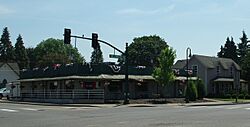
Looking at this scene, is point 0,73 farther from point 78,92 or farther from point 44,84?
point 78,92

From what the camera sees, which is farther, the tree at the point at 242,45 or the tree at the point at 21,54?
the tree at the point at 21,54

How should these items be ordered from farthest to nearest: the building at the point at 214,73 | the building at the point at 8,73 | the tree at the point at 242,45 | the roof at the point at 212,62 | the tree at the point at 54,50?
1. the tree at the point at 54,50
2. the tree at the point at 242,45
3. the building at the point at 8,73
4. the roof at the point at 212,62
5. the building at the point at 214,73

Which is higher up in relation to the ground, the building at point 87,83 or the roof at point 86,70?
the roof at point 86,70

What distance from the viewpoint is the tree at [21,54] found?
122m

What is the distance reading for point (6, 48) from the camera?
12781 centimetres

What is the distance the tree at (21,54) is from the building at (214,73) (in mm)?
62911

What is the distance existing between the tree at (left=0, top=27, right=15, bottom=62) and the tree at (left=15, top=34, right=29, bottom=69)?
148cm

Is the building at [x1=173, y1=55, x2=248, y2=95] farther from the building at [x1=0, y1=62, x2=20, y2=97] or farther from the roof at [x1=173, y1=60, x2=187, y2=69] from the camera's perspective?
the building at [x1=0, y1=62, x2=20, y2=97]

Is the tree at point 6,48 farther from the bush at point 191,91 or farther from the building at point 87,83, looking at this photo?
the bush at point 191,91

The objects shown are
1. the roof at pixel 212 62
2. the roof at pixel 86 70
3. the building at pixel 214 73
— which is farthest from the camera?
the roof at pixel 212 62

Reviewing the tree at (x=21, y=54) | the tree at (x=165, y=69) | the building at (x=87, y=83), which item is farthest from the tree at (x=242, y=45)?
the tree at (x=165, y=69)

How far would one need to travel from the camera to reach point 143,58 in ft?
349

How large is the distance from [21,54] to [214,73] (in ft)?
224

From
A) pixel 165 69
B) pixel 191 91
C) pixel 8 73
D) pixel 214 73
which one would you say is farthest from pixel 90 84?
pixel 8 73
